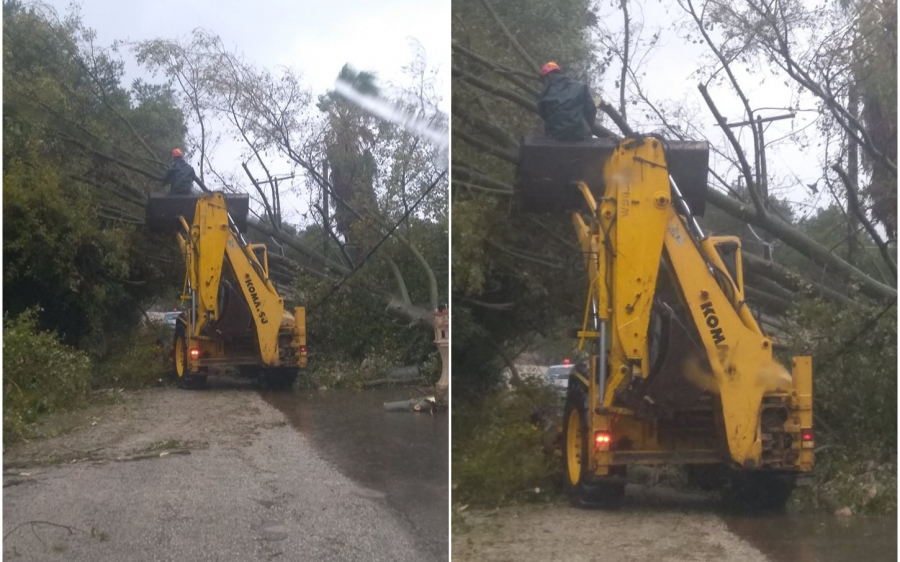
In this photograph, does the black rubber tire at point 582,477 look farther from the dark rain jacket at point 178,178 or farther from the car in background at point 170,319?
the dark rain jacket at point 178,178

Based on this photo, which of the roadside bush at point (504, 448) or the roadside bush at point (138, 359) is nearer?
the roadside bush at point (504, 448)

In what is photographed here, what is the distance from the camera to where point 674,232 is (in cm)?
389

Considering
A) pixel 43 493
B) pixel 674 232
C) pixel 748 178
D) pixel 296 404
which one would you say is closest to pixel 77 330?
pixel 43 493

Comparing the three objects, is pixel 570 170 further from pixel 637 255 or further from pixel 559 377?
pixel 559 377

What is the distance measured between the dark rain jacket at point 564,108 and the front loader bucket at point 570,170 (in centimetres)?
4

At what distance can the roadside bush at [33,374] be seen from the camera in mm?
3850

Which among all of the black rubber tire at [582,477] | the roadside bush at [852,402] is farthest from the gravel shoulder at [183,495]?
the roadside bush at [852,402]

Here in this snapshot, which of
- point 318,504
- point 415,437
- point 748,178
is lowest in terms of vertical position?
point 318,504

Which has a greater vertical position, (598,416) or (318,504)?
(598,416)

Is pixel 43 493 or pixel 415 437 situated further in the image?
pixel 415 437

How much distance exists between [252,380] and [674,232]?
1.91 meters

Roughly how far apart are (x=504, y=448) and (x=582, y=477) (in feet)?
1.11

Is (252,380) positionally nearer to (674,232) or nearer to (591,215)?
(591,215)

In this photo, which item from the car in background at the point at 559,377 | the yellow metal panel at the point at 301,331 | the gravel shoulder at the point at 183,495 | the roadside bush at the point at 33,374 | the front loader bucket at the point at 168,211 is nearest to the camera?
the gravel shoulder at the point at 183,495
